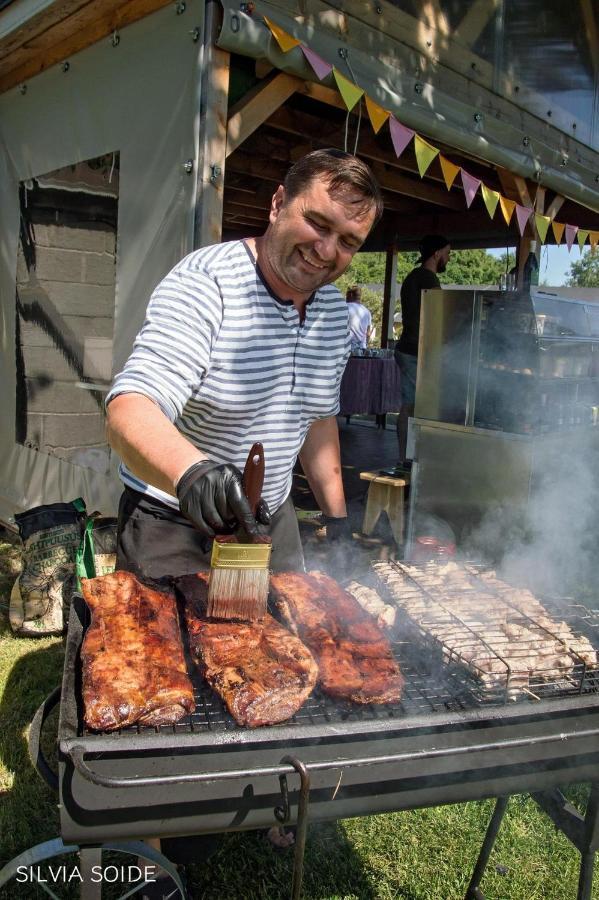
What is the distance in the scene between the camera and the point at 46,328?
6.23 metres

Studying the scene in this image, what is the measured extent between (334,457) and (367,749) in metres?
1.69

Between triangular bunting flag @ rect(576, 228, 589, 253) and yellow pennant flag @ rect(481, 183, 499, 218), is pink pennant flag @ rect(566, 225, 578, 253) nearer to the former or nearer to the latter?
triangular bunting flag @ rect(576, 228, 589, 253)

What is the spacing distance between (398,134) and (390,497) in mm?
3091

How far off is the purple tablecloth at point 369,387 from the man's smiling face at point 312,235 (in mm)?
8729

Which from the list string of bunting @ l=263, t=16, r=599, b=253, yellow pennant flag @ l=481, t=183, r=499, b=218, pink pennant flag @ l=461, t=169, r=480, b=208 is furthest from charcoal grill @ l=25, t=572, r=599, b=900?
yellow pennant flag @ l=481, t=183, r=499, b=218

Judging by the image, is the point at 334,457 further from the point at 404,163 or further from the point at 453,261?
the point at 453,261

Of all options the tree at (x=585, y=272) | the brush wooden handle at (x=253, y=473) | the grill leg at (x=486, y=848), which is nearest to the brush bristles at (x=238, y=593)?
the brush wooden handle at (x=253, y=473)

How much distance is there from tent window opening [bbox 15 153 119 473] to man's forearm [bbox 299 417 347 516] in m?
2.74

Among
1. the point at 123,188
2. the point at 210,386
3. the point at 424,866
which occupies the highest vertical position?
the point at 123,188

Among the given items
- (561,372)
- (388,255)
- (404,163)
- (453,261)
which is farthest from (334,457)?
(453,261)

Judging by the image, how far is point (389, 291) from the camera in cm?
1441

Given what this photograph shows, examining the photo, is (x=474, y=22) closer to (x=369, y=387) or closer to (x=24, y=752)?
(x=369, y=387)

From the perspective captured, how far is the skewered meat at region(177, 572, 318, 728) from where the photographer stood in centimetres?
176

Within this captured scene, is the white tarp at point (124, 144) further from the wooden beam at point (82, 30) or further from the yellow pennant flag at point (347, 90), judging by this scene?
the yellow pennant flag at point (347, 90)
